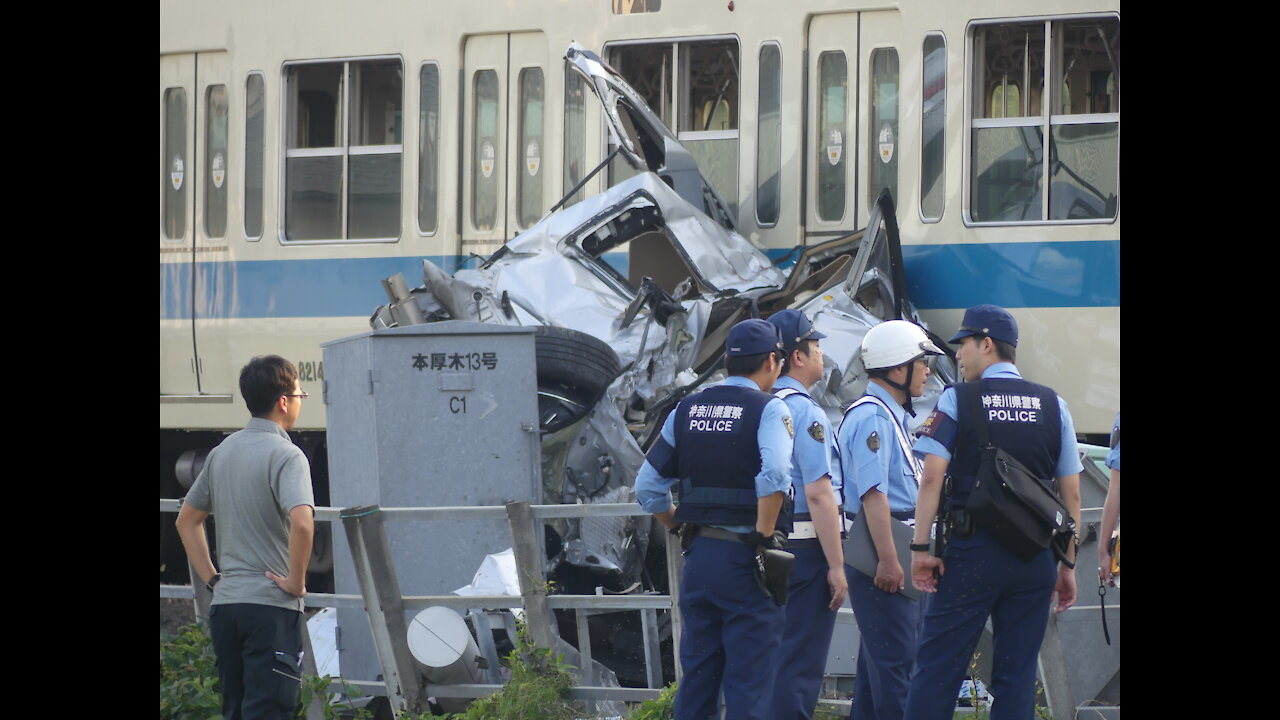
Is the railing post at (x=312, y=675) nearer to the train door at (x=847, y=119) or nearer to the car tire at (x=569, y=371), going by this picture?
the car tire at (x=569, y=371)

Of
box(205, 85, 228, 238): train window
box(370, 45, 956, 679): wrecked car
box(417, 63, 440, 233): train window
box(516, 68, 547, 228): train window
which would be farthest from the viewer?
box(205, 85, 228, 238): train window

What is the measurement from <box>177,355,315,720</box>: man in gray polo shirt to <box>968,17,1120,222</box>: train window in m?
5.86

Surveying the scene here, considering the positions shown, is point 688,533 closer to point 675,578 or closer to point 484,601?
point 675,578

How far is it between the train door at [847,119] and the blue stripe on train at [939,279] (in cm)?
43

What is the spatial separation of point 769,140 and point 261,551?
601cm

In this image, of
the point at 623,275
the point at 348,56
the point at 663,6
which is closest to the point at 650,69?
the point at 663,6

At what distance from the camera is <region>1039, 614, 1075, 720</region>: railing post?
5648mm

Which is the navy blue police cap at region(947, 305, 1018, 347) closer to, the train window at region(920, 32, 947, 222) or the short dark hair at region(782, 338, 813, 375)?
the short dark hair at region(782, 338, 813, 375)

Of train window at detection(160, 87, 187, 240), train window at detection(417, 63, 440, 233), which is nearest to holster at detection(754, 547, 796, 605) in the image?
train window at detection(417, 63, 440, 233)

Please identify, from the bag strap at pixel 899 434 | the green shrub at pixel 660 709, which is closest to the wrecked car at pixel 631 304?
the green shrub at pixel 660 709

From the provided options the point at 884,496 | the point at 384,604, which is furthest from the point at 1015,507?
the point at 384,604

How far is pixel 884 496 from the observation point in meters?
5.12
